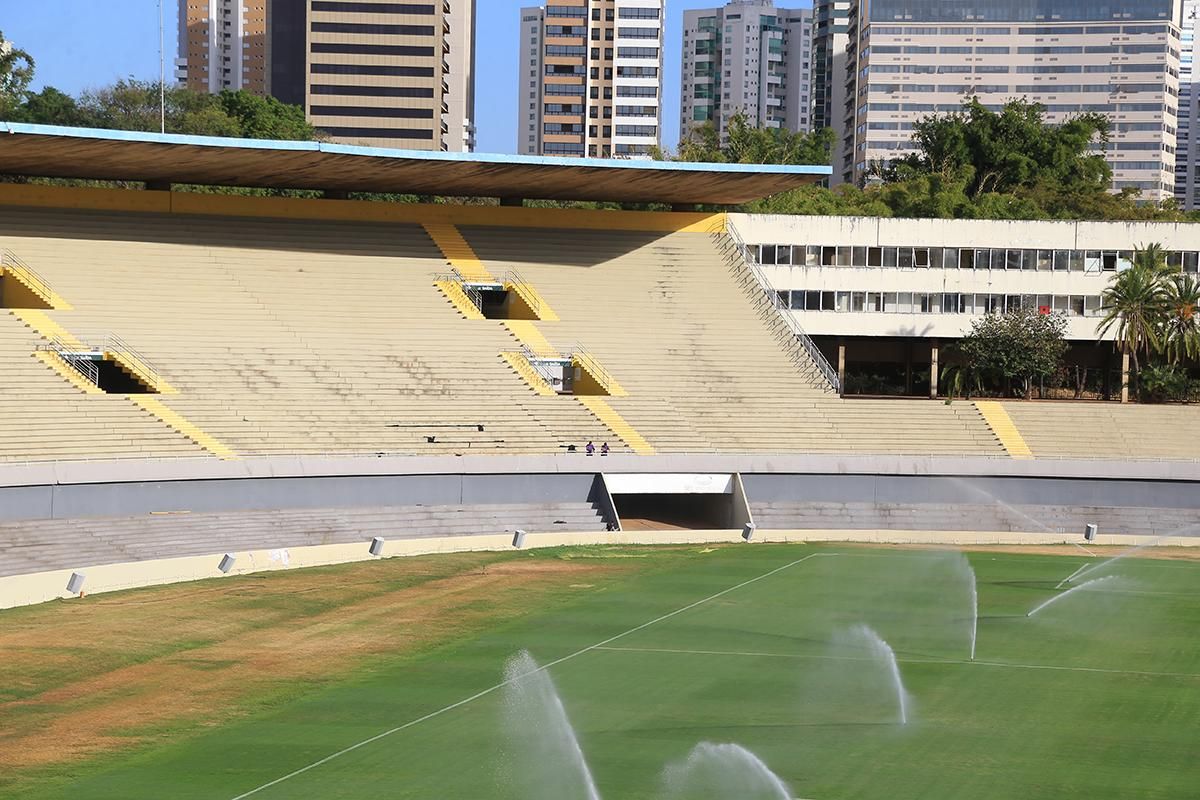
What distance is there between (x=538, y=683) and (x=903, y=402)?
115 ft

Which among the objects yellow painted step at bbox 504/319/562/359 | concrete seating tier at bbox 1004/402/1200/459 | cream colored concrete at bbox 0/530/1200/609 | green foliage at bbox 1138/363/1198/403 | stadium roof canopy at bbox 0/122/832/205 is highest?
stadium roof canopy at bbox 0/122/832/205

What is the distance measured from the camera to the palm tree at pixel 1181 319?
65688mm

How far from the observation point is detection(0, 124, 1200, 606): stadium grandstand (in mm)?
45156

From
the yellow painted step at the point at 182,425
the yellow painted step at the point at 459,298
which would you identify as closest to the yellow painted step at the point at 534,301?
the yellow painted step at the point at 459,298

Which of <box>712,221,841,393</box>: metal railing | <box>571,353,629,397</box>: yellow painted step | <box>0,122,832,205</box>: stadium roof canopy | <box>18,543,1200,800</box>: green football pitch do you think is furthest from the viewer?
<box>712,221,841,393</box>: metal railing

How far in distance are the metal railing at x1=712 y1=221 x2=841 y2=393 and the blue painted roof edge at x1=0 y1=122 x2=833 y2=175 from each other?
7167 mm

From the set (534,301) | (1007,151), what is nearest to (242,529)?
(534,301)

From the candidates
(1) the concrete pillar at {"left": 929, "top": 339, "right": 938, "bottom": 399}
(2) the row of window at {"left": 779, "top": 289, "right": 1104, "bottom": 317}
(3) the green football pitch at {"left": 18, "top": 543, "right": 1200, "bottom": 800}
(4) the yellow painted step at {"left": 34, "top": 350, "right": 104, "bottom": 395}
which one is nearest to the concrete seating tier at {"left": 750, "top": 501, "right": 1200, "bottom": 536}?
(3) the green football pitch at {"left": 18, "top": 543, "right": 1200, "bottom": 800}

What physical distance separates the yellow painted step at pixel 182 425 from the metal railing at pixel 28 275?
7180 mm

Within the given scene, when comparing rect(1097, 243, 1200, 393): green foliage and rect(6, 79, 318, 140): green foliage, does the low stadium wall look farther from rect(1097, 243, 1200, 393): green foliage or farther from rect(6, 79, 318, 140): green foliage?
rect(6, 79, 318, 140): green foliage

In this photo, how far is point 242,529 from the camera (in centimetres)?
4331

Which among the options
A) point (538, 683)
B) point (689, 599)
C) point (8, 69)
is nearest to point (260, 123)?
point (8, 69)

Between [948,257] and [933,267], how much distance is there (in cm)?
81

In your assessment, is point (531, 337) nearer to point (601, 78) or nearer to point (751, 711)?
point (751, 711)
